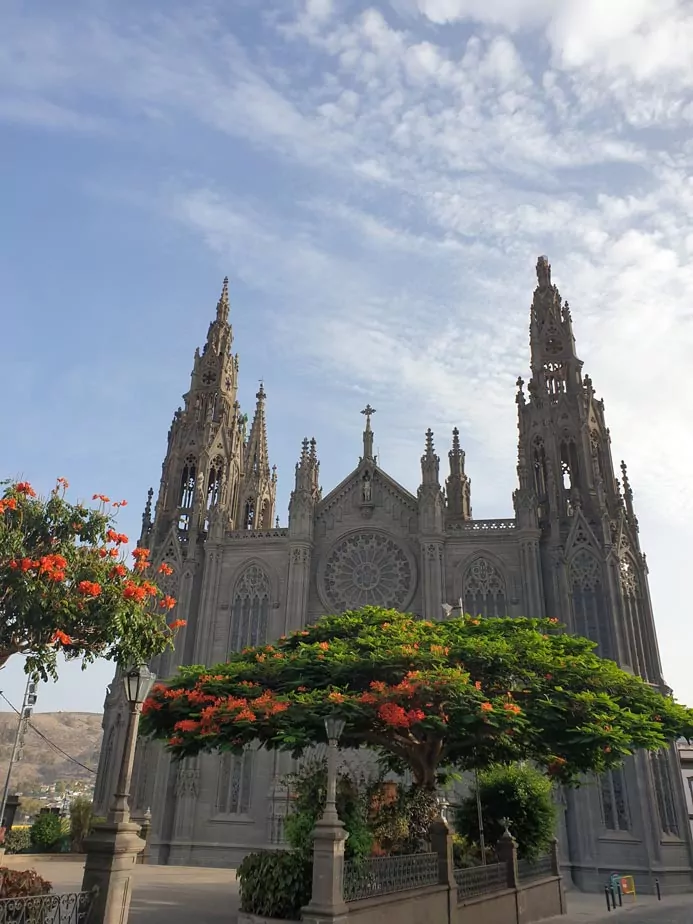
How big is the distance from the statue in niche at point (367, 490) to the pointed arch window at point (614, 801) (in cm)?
1645

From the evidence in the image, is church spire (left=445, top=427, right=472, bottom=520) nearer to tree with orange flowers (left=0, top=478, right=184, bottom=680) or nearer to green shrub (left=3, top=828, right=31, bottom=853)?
green shrub (left=3, top=828, right=31, bottom=853)

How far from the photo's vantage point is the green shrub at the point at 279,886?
12656 mm

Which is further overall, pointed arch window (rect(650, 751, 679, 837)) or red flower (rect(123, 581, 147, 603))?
pointed arch window (rect(650, 751, 679, 837))

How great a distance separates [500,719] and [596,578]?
20.4 m

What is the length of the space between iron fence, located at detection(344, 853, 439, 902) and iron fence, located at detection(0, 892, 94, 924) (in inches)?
178

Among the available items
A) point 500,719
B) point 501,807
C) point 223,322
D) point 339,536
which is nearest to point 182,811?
point 339,536

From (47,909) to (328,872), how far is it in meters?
4.52

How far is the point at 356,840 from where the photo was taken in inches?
542

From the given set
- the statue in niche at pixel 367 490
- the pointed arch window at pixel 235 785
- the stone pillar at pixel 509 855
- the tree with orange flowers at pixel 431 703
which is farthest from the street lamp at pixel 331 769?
the statue in niche at pixel 367 490

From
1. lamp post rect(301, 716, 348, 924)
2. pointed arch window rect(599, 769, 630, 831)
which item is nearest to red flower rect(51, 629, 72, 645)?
lamp post rect(301, 716, 348, 924)

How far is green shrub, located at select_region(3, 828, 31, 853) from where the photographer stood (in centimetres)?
2677

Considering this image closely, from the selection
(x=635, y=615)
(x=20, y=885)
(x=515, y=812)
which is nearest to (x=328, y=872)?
(x=20, y=885)

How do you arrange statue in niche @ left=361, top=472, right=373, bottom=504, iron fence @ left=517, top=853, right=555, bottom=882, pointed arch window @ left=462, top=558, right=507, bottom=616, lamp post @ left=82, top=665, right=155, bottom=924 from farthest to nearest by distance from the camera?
statue in niche @ left=361, top=472, right=373, bottom=504 → pointed arch window @ left=462, top=558, right=507, bottom=616 → iron fence @ left=517, top=853, right=555, bottom=882 → lamp post @ left=82, top=665, right=155, bottom=924

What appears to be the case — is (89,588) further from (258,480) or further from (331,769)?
(258,480)
